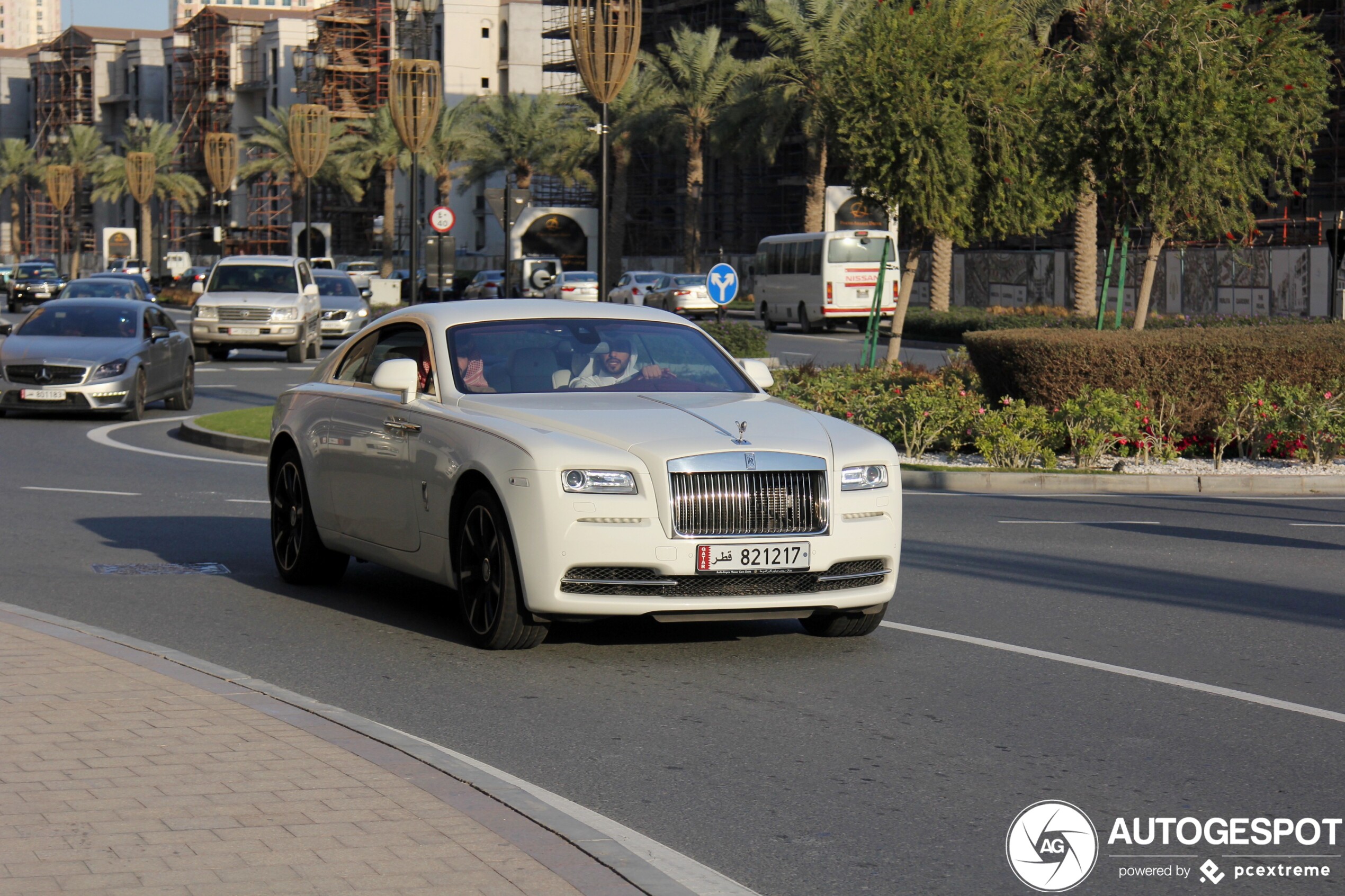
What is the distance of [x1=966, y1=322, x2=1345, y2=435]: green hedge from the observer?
61.5ft

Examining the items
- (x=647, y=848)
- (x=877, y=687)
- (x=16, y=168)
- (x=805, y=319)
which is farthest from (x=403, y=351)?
(x=16, y=168)

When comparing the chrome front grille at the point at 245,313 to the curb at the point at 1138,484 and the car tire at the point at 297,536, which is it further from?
the car tire at the point at 297,536

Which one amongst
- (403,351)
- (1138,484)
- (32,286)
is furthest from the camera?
(32,286)

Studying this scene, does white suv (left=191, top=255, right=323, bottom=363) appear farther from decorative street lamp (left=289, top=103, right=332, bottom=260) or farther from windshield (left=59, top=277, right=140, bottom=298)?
decorative street lamp (left=289, top=103, right=332, bottom=260)

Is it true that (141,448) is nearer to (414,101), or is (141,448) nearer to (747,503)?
(414,101)

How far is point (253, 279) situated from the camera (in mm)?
36125

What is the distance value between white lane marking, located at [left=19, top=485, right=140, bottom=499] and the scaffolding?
332ft

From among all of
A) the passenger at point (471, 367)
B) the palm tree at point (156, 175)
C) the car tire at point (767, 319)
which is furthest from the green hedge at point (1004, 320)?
the palm tree at point (156, 175)

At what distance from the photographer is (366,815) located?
17.8ft

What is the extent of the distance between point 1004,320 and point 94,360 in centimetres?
2751

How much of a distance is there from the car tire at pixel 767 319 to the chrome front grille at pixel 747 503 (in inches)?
2011

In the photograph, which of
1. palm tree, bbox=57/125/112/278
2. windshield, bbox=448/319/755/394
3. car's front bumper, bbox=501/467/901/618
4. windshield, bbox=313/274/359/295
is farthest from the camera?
palm tree, bbox=57/125/112/278

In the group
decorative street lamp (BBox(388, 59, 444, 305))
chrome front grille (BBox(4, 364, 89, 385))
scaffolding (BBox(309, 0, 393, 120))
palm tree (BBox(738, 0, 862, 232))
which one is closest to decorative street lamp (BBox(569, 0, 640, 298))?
chrome front grille (BBox(4, 364, 89, 385))

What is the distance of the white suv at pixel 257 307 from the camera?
35344 millimetres
